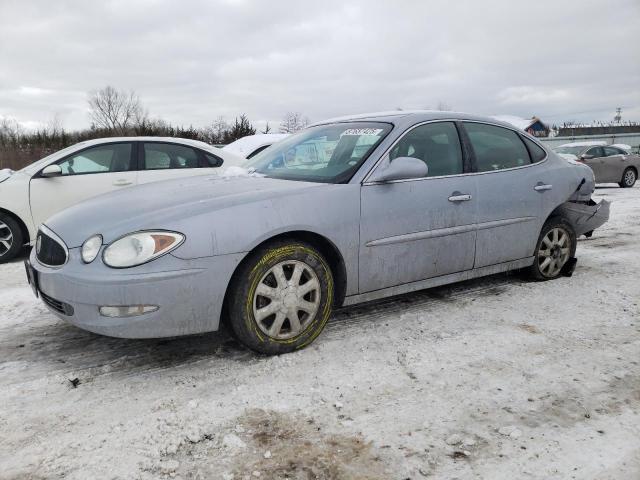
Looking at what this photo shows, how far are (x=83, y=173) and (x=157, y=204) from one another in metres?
4.08

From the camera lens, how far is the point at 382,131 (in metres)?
3.74

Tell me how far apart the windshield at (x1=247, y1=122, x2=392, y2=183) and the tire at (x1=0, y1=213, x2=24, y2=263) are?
143 inches

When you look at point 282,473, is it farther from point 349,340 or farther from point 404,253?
point 404,253

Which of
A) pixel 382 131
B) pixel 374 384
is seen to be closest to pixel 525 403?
→ pixel 374 384

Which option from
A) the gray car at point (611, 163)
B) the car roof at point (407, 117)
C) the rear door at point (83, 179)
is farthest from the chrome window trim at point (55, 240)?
the gray car at point (611, 163)

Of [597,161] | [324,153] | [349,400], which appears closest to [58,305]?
[349,400]

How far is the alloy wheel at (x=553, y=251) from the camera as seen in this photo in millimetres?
4695

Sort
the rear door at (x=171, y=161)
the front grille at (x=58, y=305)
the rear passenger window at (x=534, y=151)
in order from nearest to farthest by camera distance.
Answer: the front grille at (x=58, y=305)
the rear passenger window at (x=534, y=151)
the rear door at (x=171, y=161)

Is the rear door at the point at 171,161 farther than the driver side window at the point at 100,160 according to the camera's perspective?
Yes

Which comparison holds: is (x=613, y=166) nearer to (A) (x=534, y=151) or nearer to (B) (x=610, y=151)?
(B) (x=610, y=151)

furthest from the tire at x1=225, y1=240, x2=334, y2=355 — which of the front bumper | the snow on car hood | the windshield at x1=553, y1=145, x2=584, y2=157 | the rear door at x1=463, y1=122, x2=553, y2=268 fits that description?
the windshield at x1=553, y1=145, x2=584, y2=157

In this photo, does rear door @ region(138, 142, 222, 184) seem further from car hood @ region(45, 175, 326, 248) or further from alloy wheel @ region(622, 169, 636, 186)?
alloy wheel @ region(622, 169, 636, 186)

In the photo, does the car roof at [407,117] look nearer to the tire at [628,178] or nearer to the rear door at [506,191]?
the rear door at [506,191]

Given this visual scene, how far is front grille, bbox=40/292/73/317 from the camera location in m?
2.83
